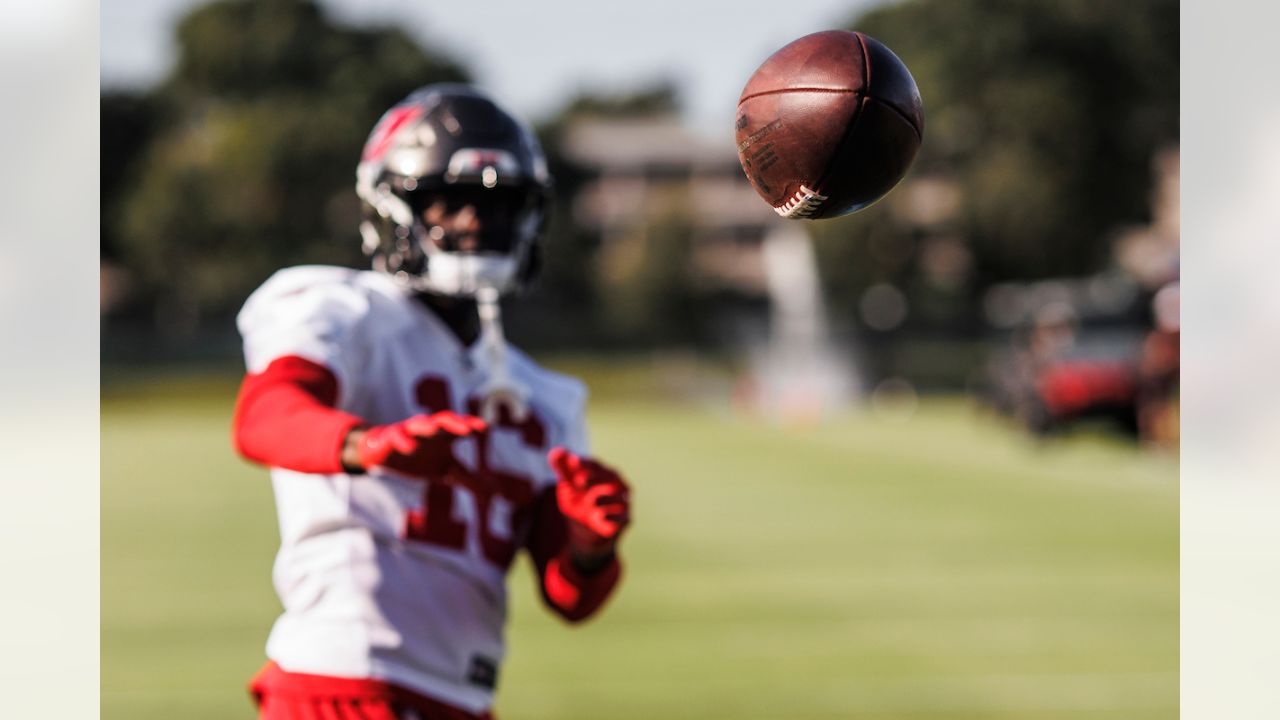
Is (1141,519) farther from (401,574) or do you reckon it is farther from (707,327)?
(707,327)

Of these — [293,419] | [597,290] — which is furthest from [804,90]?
[597,290]

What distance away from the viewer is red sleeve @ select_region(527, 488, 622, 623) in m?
2.92

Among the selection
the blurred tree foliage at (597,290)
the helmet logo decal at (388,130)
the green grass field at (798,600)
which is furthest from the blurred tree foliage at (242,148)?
the helmet logo decal at (388,130)

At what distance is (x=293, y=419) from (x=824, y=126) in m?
1.02

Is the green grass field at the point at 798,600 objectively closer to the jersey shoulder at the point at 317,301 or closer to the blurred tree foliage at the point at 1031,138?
the jersey shoulder at the point at 317,301

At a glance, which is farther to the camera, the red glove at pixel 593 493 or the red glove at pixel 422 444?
the red glove at pixel 593 493

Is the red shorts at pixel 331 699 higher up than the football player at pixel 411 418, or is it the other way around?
the football player at pixel 411 418

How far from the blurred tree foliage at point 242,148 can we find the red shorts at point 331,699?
40.8 meters

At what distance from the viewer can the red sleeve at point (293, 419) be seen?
7.86ft

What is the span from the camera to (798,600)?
28.2ft

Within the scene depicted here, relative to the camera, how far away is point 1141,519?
12.0 meters

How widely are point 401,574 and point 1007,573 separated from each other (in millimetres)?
7320

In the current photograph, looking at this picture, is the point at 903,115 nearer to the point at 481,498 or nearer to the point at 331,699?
the point at 481,498
